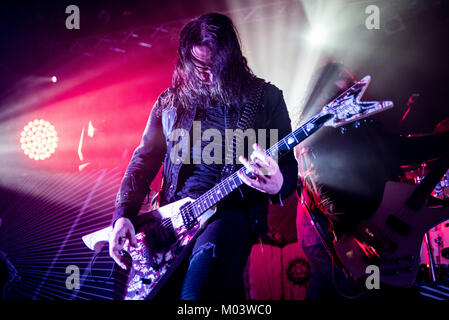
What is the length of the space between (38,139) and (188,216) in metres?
3.38

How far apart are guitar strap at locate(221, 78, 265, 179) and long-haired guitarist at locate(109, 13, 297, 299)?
0.03m

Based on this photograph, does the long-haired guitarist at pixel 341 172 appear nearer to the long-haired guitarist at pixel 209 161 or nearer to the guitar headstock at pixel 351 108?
the guitar headstock at pixel 351 108

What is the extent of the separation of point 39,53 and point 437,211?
199 inches

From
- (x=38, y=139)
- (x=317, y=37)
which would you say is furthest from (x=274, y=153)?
(x=38, y=139)

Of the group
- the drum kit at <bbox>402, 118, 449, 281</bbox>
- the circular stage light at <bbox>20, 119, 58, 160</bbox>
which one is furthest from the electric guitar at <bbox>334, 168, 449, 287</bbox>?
the circular stage light at <bbox>20, 119, 58, 160</bbox>

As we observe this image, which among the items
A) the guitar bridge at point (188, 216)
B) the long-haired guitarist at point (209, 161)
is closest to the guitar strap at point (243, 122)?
the long-haired guitarist at point (209, 161)

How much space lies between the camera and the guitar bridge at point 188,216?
5.79ft

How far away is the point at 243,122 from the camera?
196 cm

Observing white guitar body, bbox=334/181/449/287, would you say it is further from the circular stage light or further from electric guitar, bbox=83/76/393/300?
the circular stage light

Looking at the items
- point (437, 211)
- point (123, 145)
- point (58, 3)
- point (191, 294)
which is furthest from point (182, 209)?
point (58, 3)

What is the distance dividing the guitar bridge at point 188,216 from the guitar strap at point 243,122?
0.96 ft

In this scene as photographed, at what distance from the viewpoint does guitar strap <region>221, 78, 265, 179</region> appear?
1877 mm
